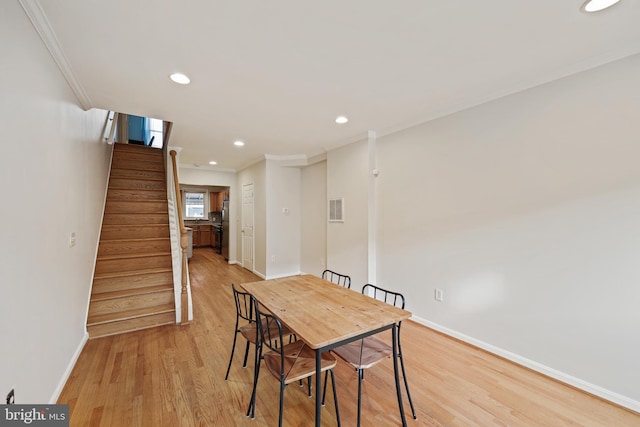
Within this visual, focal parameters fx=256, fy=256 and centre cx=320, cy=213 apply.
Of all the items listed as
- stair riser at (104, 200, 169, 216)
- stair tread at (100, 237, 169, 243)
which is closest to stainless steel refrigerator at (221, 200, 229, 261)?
stair riser at (104, 200, 169, 216)

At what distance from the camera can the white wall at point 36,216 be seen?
4.01ft

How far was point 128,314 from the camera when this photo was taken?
2.96m

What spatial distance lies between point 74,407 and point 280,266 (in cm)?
357

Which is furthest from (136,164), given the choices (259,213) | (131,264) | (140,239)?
(259,213)

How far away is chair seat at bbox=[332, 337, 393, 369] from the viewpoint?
5.27 ft

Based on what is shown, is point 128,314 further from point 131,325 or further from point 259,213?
point 259,213

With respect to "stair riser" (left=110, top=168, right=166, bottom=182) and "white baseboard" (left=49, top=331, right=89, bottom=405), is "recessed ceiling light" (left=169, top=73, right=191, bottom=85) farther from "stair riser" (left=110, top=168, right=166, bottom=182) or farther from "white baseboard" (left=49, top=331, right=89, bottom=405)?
"stair riser" (left=110, top=168, right=166, bottom=182)

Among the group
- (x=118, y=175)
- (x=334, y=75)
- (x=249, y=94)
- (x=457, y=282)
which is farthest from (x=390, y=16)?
(x=118, y=175)

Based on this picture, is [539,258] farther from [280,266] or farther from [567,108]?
[280,266]

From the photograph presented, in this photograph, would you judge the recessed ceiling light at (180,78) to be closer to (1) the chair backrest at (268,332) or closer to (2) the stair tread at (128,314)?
(1) the chair backrest at (268,332)

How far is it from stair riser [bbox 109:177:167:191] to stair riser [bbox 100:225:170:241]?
904mm

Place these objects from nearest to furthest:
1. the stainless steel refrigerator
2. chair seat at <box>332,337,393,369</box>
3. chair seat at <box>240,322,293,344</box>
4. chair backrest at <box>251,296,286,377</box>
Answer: chair backrest at <box>251,296,286,377</box>
chair seat at <box>332,337,393,369</box>
chair seat at <box>240,322,293,344</box>
the stainless steel refrigerator

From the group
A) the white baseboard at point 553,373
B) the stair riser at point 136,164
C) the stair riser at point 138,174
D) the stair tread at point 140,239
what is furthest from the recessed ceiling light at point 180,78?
the white baseboard at point 553,373

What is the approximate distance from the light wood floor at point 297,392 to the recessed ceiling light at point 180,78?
248 centimetres
